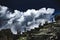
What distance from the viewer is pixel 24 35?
1.18m

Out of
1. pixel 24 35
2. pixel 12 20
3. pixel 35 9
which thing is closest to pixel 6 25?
pixel 12 20

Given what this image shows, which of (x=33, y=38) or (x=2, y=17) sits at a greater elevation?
(x=2, y=17)

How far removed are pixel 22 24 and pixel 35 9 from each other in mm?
181

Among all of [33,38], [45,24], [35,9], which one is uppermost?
[35,9]

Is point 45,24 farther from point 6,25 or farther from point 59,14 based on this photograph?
point 6,25

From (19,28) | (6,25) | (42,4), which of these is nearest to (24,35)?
(19,28)

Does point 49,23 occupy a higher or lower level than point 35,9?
lower

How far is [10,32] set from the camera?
Result: 3.82 feet

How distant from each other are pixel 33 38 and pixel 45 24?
0.54ft

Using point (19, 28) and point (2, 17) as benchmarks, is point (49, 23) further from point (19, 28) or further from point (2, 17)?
point (2, 17)

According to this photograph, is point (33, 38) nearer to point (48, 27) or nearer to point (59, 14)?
point (48, 27)

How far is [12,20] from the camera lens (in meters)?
1.17

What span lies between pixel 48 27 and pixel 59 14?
0.53 ft

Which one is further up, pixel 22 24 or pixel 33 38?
pixel 22 24
